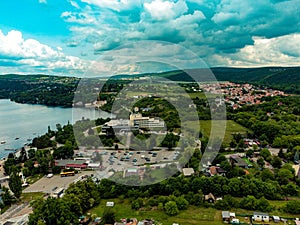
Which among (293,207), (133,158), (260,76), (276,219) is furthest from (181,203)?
(260,76)

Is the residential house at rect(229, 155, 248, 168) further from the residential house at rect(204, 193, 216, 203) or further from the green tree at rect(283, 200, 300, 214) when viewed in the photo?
the green tree at rect(283, 200, 300, 214)

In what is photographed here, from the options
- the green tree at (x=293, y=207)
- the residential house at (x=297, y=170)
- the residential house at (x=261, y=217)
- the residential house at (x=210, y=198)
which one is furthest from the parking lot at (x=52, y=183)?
the residential house at (x=297, y=170)

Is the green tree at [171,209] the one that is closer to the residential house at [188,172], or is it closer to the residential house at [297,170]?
the residential house at [188,172]

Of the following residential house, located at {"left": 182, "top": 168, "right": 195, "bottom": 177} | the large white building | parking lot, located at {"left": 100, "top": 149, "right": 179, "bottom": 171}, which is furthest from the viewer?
the large white building

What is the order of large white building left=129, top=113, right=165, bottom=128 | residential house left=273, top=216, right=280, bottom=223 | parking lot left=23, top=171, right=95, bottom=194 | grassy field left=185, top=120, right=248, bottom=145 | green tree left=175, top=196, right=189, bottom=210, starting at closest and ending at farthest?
residential house left=273, top=216, right=280, bottom=223, green tree left=175, top=196, right=189, bottom=210, parking lot left=23, top=171, right=95, bottom=194, grassy field left=185, top=120, right=248, bottom=145, large white building left=129, top=113, right=165, bottom=128

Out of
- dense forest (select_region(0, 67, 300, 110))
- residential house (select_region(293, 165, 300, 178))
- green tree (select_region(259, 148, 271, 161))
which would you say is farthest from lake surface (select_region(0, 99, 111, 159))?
residential house (select_region(293, 165, 300, 178))

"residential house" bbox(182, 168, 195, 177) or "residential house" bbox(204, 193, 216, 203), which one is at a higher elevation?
"residential house" bbox(182, 168, 195, 177)

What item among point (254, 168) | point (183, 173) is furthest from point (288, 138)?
point (183, 173)

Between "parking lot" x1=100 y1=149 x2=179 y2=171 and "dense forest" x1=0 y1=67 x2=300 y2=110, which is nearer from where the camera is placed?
"parking lot" x1=100 y1=149 x2=179 y2=171
